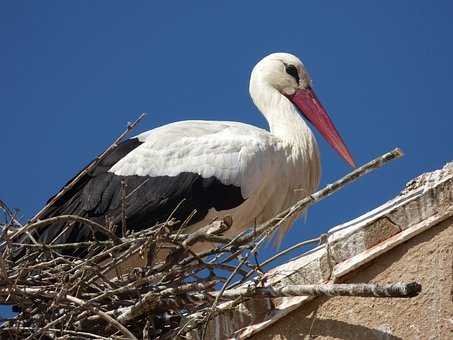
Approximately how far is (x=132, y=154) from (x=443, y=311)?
3.67 m

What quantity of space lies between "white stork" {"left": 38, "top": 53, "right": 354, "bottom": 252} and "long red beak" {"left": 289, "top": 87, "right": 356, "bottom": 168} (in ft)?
1.63

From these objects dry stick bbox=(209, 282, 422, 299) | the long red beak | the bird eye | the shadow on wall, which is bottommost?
the shadow on wall

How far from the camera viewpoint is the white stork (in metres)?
7.80

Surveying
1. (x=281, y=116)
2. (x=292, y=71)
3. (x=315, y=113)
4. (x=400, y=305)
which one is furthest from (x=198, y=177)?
(x=400, y=305)

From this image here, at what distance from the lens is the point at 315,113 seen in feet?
30.7

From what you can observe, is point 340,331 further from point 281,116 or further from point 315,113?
point 315,113

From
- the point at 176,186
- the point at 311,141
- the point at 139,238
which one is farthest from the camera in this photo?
the point at 311,141

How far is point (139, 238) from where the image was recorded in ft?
19.0

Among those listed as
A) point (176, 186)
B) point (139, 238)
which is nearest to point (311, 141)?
point (176, 186)

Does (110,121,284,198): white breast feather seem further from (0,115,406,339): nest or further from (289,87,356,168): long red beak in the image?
(0,115,406,339): nest

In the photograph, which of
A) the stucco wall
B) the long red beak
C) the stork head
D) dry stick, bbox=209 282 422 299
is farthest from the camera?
the stork head

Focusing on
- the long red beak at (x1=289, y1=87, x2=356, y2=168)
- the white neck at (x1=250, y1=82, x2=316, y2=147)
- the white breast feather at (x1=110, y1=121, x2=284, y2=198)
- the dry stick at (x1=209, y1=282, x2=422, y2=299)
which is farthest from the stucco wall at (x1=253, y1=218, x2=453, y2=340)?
the long red beak at (x1=289, y1=87, x2=356, y2=168)

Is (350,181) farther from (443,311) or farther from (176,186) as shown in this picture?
(176,186)

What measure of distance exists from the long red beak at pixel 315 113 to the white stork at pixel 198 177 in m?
0.50
